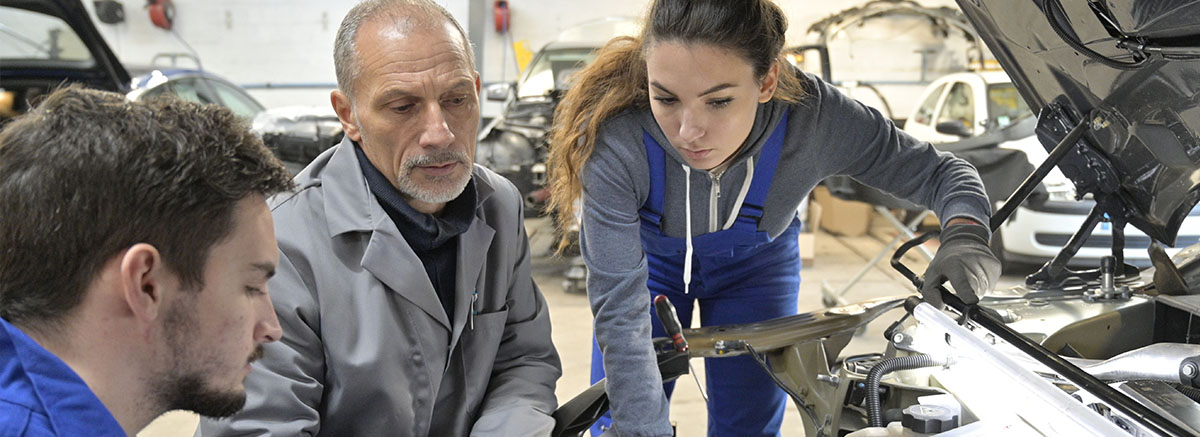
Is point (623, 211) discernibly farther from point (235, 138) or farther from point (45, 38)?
point (45, 38)

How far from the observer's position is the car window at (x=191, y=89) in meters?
6.31

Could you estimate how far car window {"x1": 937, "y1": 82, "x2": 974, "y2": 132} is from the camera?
640cm

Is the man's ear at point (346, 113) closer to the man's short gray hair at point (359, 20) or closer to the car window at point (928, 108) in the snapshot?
the man's short gray hair at point (359, 20)

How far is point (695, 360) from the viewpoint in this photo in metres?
4.58

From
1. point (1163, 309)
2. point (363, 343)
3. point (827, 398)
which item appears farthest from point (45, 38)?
point (1163, 309)

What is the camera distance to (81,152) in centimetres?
95

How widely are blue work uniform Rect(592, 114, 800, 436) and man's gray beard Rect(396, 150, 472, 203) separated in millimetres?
435

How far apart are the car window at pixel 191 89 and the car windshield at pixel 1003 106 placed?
5278mm

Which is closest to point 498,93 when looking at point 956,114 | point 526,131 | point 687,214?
point 526,131

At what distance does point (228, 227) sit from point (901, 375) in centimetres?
114

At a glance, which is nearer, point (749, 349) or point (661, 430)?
point (661, 430)

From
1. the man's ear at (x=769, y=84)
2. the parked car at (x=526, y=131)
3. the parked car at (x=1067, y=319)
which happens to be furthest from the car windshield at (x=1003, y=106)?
the man's ear at (x=769, y=84)

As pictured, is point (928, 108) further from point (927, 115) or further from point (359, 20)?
point (359, 20)

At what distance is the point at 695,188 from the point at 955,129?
4.68 m
